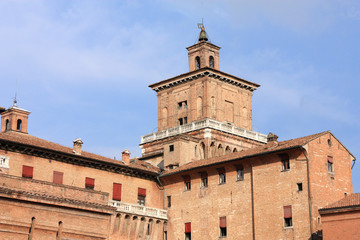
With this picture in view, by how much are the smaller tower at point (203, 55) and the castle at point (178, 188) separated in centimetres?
756

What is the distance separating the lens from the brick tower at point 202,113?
60.0m

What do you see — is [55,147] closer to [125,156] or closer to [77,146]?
[77,146]

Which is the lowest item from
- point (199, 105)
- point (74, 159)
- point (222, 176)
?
point (222, 176)

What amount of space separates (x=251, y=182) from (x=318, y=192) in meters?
5.24

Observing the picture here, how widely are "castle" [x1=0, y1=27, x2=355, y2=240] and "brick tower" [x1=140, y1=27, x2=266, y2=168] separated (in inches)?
8.4

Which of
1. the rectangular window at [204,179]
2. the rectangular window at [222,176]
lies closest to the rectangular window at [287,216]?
the rectangular window at [222,176]

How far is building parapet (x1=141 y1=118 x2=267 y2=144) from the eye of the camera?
61206 millimetres

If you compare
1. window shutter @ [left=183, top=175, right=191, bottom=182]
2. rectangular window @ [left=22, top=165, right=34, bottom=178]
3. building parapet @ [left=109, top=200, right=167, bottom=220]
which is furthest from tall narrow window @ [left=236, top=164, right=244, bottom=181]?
rectangular window @ [left=22, top=165, right=34, bottom=178]

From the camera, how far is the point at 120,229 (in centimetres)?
4944

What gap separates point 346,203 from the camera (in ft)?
138

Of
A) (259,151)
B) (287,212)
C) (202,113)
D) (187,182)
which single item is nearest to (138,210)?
(187,182)

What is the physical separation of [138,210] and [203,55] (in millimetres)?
21014

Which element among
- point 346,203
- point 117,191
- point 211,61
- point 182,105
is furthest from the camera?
point 211,61

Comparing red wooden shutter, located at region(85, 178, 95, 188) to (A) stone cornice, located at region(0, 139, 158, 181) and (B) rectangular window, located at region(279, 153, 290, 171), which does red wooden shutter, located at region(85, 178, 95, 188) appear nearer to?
(A) stone cornice, located at region(0, 139, 158, 181)
